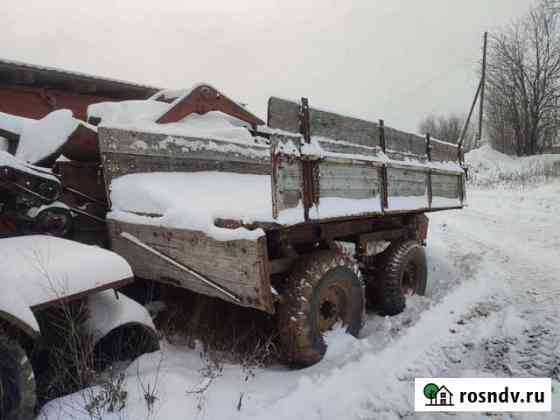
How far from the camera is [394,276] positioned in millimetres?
4102

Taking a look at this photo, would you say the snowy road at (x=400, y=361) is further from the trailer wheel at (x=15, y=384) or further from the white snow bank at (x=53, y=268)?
the white snow bank at (x=53, y=268)

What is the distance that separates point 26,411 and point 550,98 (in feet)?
93.8

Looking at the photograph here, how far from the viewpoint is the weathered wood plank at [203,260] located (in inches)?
93.7

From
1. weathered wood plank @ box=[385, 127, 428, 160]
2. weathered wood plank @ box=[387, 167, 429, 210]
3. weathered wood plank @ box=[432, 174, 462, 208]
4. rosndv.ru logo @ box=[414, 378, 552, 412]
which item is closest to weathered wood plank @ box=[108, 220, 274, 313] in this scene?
rosndv.ru logo @ box=[414, 378, 552, 412]

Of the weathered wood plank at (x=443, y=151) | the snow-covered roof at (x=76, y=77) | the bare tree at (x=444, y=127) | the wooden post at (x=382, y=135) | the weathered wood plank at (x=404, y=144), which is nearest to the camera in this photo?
the wooden post at (x=382, y=135)

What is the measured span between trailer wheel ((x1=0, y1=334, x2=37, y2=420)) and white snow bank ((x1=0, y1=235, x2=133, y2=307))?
245 mm

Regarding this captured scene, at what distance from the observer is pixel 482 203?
512 inches

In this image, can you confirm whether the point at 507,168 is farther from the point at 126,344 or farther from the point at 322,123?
the point at 126,344

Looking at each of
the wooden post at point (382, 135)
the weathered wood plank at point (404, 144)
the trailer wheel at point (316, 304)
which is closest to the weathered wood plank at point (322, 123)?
the wooden post at point (382, 135)

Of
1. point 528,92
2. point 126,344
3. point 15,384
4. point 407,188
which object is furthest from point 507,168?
point 15,384

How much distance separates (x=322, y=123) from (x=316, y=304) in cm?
153

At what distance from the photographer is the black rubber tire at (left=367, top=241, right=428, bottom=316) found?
4059 mm

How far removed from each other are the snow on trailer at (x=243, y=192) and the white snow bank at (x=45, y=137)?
0.46m

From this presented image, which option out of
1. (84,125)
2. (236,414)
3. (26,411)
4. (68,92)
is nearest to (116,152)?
(84,125)
